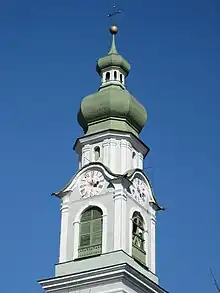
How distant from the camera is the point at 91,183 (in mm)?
41156

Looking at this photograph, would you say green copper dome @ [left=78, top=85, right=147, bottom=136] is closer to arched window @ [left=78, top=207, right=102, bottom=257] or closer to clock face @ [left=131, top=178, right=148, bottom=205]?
clock face @ [left=131, top=178, right=148, bottom=205]

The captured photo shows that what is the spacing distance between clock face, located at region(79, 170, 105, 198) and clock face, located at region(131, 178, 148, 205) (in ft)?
4.46

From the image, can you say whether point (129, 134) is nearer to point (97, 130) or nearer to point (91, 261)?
point (97, 130)

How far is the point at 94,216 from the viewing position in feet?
133

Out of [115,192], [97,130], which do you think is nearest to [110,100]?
[97,130]

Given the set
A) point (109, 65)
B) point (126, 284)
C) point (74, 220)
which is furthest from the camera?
point (109, 65)

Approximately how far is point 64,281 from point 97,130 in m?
7.04

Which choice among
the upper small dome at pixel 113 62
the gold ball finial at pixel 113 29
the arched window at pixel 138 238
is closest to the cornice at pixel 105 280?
the arched window at pixel 138 238

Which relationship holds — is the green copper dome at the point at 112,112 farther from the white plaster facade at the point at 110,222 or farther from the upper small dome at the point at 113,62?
the upper small dome at the point at 113,62

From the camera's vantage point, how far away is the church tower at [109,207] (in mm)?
38688

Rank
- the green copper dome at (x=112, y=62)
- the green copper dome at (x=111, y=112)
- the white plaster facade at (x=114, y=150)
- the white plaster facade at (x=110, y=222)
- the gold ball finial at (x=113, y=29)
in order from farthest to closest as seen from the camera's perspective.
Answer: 1. the gold ball finial at (x=113, y=29)
2. the green copper dome at (x=112, y=62)
3. the green copper dome at (x=111, y=112)
4. the white plaster facade at (x=114, y=150)
5. the white plaster facade at (x=110, y=222)

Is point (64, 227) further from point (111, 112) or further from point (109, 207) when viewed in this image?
point (111, 112)

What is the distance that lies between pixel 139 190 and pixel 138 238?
85.4 inches

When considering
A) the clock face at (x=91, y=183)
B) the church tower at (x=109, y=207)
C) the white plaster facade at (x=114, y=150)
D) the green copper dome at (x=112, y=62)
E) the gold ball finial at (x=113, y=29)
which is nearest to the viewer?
the church tower at (x=109, y=207)
